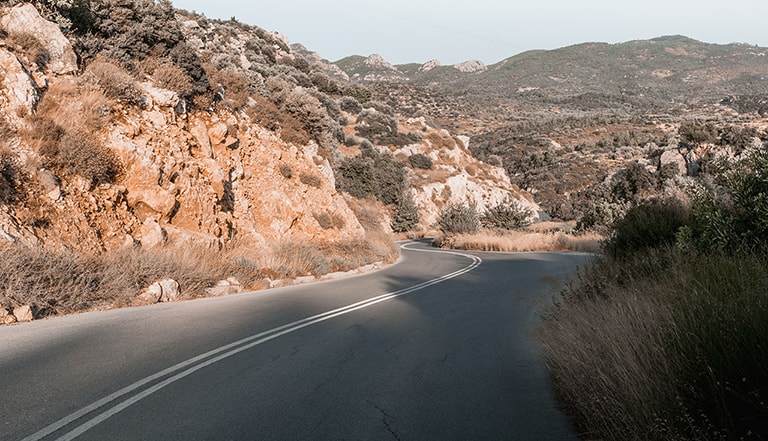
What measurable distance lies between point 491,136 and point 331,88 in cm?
3560

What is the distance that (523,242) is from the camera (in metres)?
29.0

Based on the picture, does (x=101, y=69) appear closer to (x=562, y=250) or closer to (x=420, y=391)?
(x=420, y=391)

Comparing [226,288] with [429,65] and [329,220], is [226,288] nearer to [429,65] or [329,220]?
[329,220]

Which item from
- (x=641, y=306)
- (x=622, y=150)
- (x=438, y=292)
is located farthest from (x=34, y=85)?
(x=622, y=150)

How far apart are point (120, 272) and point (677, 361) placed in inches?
365

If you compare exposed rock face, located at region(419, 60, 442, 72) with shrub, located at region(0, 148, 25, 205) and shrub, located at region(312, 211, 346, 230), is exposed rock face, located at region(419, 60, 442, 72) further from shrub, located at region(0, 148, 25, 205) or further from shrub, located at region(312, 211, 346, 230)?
shrub, located at region(0, 148, 25, 205)

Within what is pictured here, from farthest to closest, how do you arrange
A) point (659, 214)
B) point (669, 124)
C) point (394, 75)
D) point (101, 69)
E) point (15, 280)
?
point (394, 75), point (669, 124), point (101, 69), point (659, 214), point (15, 280)

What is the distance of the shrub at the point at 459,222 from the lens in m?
34.4

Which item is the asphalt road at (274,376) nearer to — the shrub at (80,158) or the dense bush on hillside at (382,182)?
the shrub at (80,158)

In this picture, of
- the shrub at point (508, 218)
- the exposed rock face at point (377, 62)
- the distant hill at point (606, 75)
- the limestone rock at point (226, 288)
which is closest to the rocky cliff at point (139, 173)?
the limestone rock at point (226, 288)

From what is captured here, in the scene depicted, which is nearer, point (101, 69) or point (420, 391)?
point (420, 391)

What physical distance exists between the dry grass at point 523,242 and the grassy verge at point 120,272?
15.9 m

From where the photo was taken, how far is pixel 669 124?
76.8 m

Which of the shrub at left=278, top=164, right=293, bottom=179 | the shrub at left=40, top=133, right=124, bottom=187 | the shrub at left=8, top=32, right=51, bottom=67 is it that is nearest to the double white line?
the shrub at left=40, top=133, right=124, bottom=187
